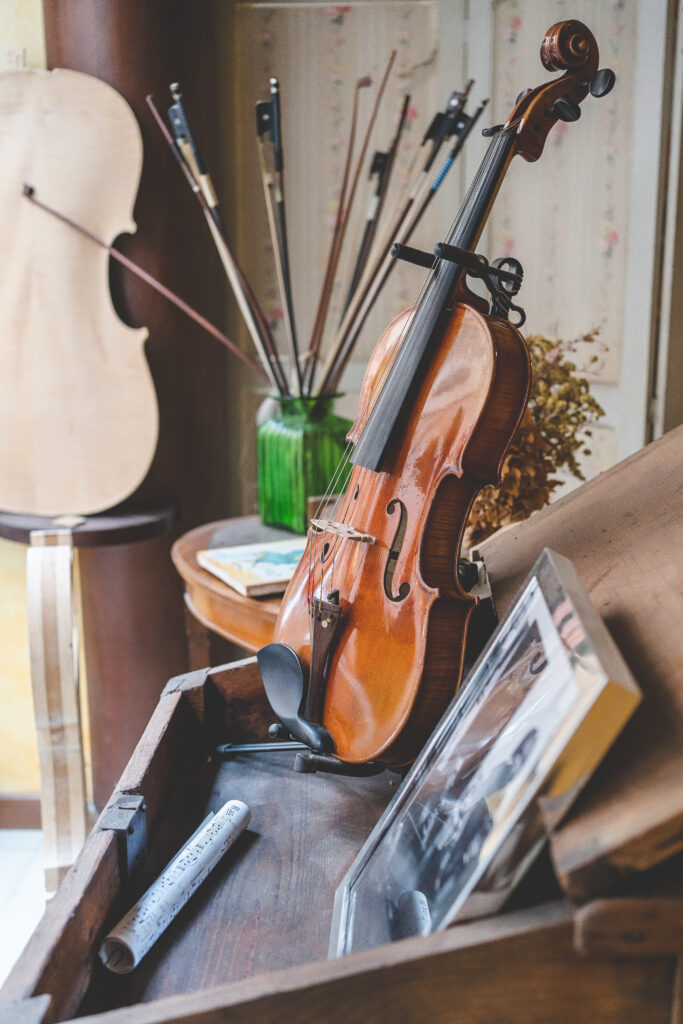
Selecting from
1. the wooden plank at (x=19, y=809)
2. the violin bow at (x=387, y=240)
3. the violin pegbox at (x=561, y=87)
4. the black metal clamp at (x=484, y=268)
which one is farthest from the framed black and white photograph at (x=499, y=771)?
the wooden plank at (x=19, y=809)

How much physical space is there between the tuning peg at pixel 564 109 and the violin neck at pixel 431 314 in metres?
0.04

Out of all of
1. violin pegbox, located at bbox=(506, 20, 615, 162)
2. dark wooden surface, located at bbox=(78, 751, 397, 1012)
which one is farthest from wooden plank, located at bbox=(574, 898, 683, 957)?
violin pegbox, located at bbox=(506, 20, 615, 162)

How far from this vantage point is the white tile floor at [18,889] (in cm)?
176

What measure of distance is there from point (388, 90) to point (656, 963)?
201 cm

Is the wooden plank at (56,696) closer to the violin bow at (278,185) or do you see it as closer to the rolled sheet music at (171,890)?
the violin bow at (278,185)

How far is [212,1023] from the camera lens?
0.41 metres

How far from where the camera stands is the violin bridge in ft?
2.57

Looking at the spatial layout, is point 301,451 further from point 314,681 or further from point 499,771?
point 499,771

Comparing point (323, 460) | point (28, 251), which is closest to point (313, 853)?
point (323, 460)

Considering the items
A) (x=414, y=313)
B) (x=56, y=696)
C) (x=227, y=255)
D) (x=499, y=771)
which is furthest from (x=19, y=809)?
(x=499, y=771)

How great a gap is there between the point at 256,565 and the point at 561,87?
795 millimetres

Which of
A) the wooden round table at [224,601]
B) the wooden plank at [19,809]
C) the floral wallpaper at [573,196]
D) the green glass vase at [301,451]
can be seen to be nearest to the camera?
the wooden round table at [224,601]

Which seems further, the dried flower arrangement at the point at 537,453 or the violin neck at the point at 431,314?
the dried flower arrangement at the point at 537,453

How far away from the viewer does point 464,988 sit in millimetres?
415
